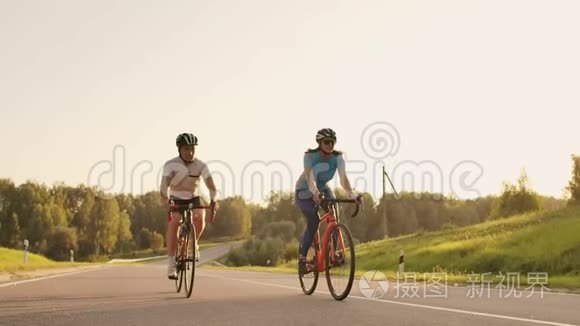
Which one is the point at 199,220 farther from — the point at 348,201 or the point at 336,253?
the point at 348,201

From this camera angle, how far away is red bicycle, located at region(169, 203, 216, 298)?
34.7ft

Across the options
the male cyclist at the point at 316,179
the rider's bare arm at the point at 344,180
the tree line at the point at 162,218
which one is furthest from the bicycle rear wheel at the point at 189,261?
the tree line at the point at 162,218

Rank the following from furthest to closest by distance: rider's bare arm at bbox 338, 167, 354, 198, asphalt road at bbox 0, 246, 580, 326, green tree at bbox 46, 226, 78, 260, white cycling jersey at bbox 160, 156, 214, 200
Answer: green tree at bbox 46, 226, 78, 260, white cycling jersey at bbox 160, 156, 214, 200, rider's bare arm at bbox 338, 167, 354, 198, asphalt road at bbox 0, 246, 580, 326

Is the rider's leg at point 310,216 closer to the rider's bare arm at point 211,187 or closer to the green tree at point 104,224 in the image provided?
the rider's bare arm at point 211,187

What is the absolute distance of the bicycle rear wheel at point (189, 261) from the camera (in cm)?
1043

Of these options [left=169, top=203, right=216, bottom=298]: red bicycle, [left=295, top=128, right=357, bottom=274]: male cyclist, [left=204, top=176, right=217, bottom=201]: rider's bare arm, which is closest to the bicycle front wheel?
[left=169, top=203, right=216, bottom=298]: red bicycle

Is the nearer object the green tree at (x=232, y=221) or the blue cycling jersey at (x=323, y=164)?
the blue cycling jersey at (x=323, y=164)

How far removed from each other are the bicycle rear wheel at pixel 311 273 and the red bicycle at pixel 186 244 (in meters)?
1.52

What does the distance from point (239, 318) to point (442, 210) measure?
152132 millimetres

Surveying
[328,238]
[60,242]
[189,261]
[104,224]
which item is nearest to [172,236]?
[189,261]

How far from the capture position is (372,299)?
9.65 meters

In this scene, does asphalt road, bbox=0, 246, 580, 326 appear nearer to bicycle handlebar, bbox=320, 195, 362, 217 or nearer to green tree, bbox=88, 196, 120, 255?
bicycle handlebar, bbox=320, 195, 362, 217

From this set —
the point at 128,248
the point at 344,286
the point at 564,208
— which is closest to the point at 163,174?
the point at 344,286

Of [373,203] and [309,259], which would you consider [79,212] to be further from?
[309,259]
